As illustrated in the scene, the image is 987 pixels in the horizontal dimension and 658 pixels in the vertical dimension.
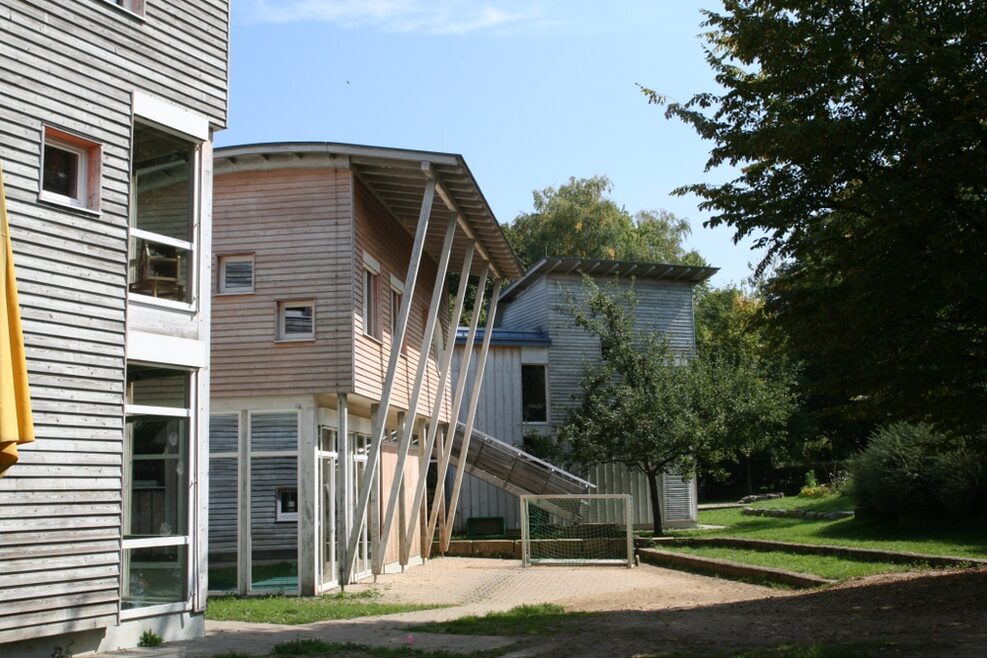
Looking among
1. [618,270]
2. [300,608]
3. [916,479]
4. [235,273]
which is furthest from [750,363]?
[300,608]

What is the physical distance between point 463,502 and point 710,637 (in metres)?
19.1

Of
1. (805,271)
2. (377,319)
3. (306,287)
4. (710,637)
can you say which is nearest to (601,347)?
A: (377,319)

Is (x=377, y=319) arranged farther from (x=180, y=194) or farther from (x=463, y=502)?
(x=463, y=502)

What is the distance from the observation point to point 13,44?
363 inches

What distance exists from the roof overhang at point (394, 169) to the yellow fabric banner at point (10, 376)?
9.73 metres

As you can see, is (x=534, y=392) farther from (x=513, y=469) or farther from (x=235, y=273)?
(x=235, y=273)

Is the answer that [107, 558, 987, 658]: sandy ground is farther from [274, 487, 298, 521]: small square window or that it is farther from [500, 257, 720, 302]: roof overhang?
[500, 257, 720, 302]: roof overhang

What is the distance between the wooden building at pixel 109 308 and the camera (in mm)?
9070

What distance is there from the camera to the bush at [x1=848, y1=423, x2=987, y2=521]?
19797mm

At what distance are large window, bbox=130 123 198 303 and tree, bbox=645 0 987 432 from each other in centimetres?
646

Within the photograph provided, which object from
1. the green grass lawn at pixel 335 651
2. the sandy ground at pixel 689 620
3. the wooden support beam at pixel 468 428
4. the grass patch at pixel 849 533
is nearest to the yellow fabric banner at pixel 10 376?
the green grass lawn at pixel 335 651

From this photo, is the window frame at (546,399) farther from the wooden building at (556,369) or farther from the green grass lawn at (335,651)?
the green grass lawn at (335,651)

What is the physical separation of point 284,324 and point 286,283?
0.68 m

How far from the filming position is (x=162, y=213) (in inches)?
434
